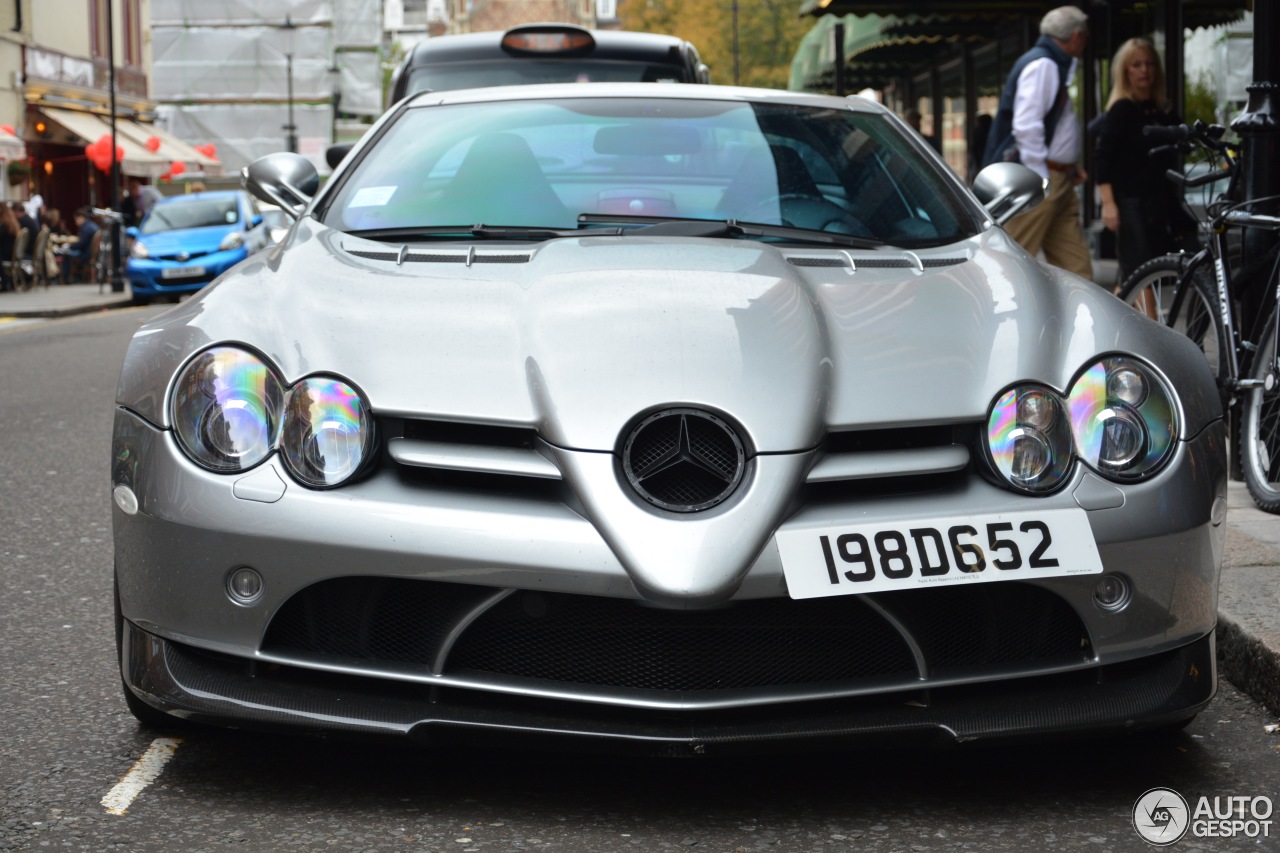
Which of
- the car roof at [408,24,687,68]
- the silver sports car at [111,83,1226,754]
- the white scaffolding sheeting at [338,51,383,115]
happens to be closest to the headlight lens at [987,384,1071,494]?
the silver sports car at [111,83,1226,754]

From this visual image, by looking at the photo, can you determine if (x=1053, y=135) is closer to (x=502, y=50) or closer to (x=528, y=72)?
(x=528, y=72)

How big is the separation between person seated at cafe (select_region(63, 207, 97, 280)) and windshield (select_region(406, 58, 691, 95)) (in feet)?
59.3

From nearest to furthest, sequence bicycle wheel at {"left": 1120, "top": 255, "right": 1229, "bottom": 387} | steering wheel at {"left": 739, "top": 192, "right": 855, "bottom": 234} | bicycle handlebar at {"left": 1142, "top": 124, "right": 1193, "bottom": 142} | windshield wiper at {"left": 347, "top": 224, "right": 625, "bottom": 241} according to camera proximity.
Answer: windshield wiper at {"left": 347, "top": 224, "right": 625, "bottom": 241} → steering wheel at {"left": 739, "top": 192, "right": 855, "bottom": 234} → bicycle wheel at {"left": 1120, "top": 255, "right": 1229, "bottom": 387} → bicycle handlebar at {"left": 1142, "top": 124, "right": 1193, "bottom": 142}

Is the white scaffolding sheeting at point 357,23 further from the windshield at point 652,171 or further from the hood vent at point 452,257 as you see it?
the hood vent at point 452,257

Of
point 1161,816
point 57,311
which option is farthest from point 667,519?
point 57,311

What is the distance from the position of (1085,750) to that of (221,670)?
1589 millimetres

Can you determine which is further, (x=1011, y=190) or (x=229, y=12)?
(x=229, y=12)

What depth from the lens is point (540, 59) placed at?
11.6 meters

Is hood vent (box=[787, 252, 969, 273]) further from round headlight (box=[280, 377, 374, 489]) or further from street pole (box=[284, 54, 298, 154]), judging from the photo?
street pole (box=[284, 54, 298, 154])

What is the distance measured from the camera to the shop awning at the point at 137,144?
35281mm

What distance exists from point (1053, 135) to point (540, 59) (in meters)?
3.91

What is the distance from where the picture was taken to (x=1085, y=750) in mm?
3312

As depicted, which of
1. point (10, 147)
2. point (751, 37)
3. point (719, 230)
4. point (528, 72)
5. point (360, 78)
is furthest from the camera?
point (751, 37)

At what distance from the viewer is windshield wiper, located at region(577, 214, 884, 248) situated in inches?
153
